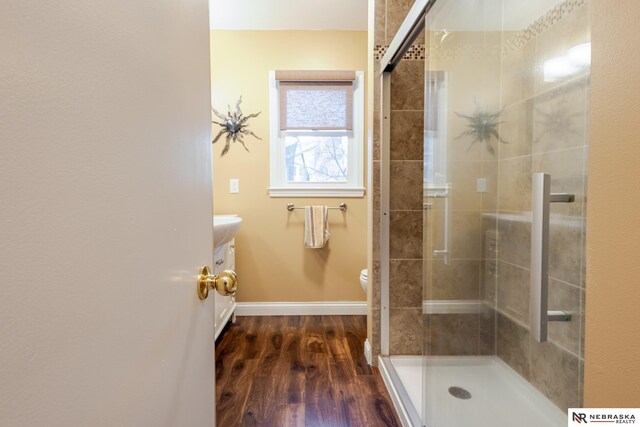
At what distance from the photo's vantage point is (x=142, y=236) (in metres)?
0.42

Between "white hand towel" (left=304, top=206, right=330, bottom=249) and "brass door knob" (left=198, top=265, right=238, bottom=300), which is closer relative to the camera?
"brass door knob" (left=198, top=265, right=238, bottom=300)

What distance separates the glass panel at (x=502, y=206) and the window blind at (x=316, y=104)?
128 cm

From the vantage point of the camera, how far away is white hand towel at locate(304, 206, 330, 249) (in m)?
2.50

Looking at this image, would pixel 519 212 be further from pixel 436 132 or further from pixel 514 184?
pixel 436 132

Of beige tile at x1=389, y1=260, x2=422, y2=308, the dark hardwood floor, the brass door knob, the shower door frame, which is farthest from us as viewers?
beige tile at x1=389, y1=260, x2=422, y2=308

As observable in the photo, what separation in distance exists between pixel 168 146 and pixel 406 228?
1.52 meters

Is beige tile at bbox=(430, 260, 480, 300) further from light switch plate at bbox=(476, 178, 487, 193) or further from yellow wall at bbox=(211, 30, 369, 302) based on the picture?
yellow wall at bbox=(211, 30, 369, 302)

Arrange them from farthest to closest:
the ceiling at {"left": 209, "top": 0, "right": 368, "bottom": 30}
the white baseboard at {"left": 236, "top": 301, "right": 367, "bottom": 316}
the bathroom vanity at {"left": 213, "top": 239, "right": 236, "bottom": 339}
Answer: the white baseboard at {"left": 236, "top": 301, "right": 367, "bottom": 316} → the ceiling at {"left": 209, "top": 0, "right": 368, "bottom": 30} → the bathroom vanity at {"left": 213, "top": 239, "right": 236, "bottom": 339}

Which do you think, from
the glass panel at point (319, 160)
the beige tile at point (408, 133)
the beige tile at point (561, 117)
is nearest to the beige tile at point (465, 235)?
the beige tile at point (561, 117)

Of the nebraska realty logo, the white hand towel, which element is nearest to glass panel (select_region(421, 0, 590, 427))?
the nebraska realty logo

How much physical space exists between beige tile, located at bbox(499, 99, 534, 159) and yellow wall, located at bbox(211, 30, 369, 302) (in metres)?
1.46

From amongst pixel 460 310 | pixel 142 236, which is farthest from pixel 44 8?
pixel 460 310

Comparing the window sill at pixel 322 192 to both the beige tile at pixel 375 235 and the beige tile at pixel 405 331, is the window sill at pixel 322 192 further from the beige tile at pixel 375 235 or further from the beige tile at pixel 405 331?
the beige tile at pixel 405 331

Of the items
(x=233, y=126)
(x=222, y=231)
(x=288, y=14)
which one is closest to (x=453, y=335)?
(x=222, y=231)
